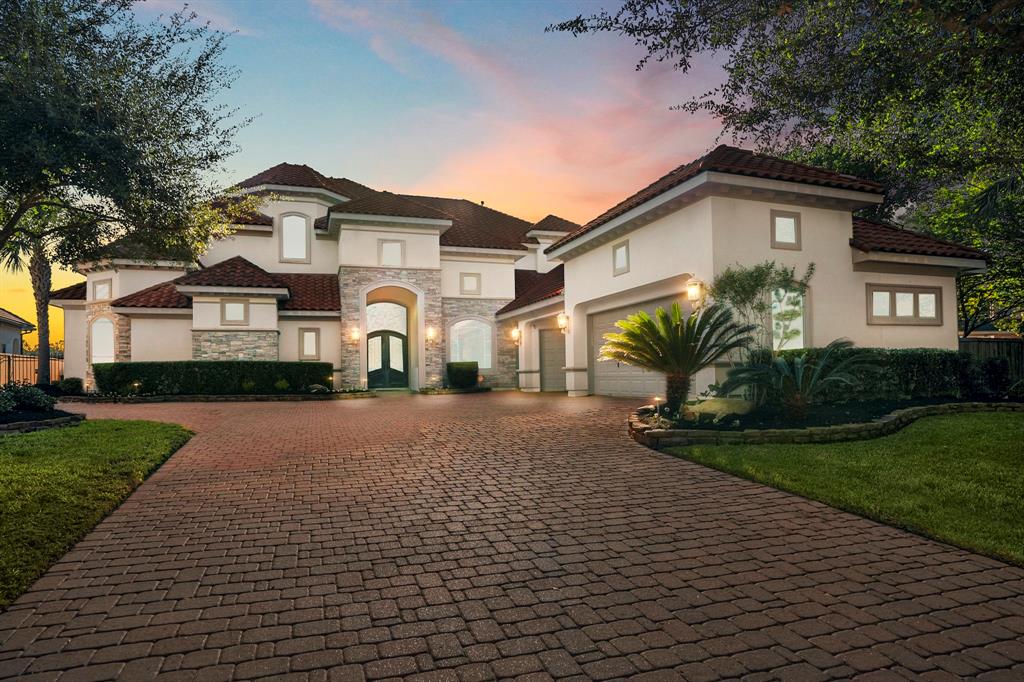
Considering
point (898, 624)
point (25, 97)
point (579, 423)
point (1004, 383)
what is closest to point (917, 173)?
point (1004, 383)

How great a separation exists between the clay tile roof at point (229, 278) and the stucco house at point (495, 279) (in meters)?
0.10

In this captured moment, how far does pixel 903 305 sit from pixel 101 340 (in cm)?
2847

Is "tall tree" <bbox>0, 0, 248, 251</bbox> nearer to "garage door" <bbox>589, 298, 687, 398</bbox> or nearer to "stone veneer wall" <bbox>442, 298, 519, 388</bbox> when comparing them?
"garage door" <bbox>589, 298, 687, 398</bbox>

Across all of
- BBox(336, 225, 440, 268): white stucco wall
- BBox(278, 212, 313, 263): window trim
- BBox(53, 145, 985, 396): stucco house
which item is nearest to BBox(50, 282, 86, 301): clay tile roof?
BBox(53, 145, 985, 396): stucco house

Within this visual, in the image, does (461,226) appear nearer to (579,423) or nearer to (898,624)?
(579,423)

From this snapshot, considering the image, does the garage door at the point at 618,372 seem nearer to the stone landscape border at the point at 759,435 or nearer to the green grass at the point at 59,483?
the stone landscape border at the point at 759,435

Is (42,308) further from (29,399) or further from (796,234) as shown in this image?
(796,234)

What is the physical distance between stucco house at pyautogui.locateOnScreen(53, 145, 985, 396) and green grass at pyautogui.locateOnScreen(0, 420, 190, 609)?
4.70 m

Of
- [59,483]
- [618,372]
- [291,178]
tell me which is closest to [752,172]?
[618,372]

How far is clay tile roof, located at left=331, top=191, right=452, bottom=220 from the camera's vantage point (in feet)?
76.8

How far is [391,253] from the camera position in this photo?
24.3m

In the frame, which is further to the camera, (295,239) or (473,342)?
(473,342)

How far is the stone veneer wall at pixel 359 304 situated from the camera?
77.3 feet

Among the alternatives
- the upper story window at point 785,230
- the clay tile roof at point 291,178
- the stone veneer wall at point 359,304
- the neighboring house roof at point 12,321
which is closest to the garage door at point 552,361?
the stone veneer wall at point 359,304
